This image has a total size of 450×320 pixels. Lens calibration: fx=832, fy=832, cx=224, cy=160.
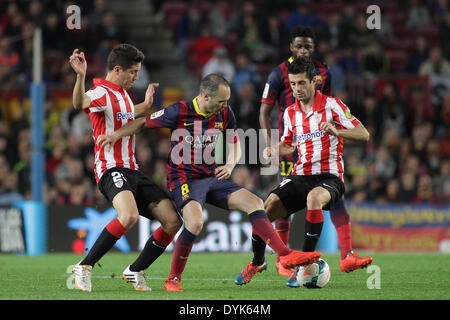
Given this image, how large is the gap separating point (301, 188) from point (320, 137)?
0.51 meters

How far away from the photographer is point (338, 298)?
19.6ft

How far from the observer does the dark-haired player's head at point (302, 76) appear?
7074 mm

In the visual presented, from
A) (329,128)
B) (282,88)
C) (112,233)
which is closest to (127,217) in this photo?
(112,233)

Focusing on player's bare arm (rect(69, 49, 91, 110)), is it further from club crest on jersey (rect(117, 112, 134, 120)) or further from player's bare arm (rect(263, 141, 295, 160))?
player's bare arm (rect(263, 141, 295, 160))

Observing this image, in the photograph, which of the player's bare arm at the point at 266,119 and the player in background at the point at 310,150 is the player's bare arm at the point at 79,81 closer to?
the player in background at the point at 310,150

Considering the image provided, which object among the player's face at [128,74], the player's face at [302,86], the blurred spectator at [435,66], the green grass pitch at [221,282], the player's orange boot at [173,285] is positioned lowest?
the green grass pitch at [221,282]

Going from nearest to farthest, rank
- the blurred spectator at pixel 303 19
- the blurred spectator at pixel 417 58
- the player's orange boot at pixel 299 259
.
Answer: the player's orange boot at pixel 299 259 → the blurred spectator at pixel 417 58 → the blurred spectator at pixel 303 19

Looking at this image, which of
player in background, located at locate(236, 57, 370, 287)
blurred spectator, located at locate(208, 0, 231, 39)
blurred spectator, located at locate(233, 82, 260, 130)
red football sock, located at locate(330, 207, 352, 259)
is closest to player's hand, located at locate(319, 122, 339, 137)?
player in background, located at locate(236, 57, 370, 287)

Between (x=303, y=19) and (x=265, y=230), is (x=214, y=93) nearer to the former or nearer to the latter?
(x=265, y=230)

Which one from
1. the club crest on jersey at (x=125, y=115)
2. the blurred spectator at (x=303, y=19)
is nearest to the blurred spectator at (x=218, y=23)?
the blurred spectator at (x=303, y=19)

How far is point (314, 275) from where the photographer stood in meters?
6.70

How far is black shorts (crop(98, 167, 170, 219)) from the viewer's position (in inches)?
258
